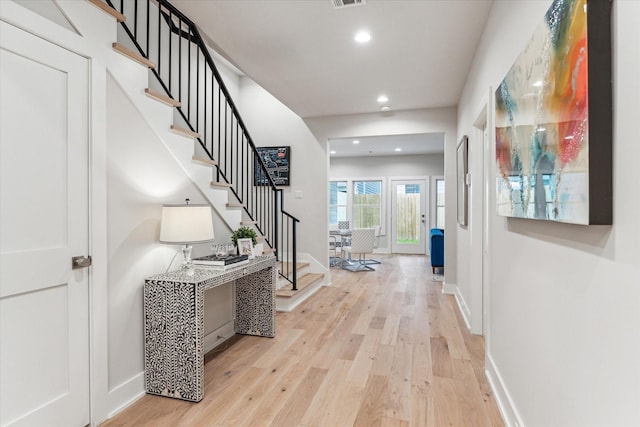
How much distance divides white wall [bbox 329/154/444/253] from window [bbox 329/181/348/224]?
0.85 feet

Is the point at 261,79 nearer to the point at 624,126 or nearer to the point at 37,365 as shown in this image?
the point at 37,365

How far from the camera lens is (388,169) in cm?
971

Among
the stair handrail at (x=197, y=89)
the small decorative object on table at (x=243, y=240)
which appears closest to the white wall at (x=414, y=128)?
the stair handrail at (x=197, y=89)

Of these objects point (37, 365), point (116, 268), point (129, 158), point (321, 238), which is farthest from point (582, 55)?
point (321, 238)

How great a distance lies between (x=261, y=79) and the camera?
13.0 ft

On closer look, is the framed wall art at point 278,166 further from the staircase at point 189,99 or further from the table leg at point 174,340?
the table leg at point 174,340

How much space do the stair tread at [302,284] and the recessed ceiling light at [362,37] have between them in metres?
2.88

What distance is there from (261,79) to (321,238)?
2577mm

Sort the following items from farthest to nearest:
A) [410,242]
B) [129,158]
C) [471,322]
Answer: [410,242] → [471,322] → [129,158]

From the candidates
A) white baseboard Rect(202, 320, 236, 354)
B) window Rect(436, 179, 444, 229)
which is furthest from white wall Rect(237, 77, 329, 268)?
window Rect(436, 179, 444, 229)

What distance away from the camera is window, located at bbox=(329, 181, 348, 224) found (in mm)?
10039

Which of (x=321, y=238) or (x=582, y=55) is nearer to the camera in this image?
(x=582, y=55)

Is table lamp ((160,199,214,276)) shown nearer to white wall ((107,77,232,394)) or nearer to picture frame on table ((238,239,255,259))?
white wall ((107,77,232,394))

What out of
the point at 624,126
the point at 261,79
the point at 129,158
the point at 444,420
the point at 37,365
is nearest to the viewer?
the point at 624,126
